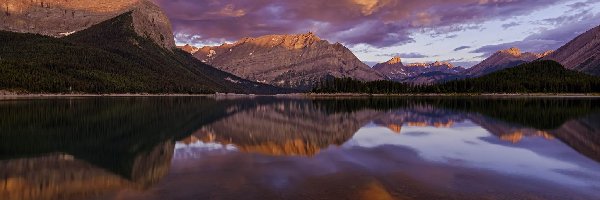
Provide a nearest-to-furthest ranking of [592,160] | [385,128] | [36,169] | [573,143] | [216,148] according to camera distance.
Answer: [36,169], [592,160], [216,148], [573,143], [385,128]

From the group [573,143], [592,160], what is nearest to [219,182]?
[592,160]

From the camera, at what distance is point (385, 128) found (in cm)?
6259

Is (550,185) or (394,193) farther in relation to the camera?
(550,185)

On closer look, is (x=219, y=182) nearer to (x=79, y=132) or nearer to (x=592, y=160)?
(x=592, y=160)

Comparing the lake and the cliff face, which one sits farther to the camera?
Answer: the cliff face

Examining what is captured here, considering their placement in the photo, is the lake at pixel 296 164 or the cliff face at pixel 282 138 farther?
the cliff face at pixel 282 138

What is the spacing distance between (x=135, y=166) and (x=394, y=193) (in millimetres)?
18857

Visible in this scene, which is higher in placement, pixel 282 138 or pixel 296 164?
pixel 296 164

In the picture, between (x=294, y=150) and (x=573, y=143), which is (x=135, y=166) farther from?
(x=573, y=143)

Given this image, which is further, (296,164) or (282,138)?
(282,138)

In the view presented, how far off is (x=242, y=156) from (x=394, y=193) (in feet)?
57.6

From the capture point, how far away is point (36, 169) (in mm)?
28875

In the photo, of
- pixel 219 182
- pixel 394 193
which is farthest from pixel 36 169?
pixel 394 193

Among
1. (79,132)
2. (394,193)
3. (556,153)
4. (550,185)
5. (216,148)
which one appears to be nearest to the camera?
(394,193)
